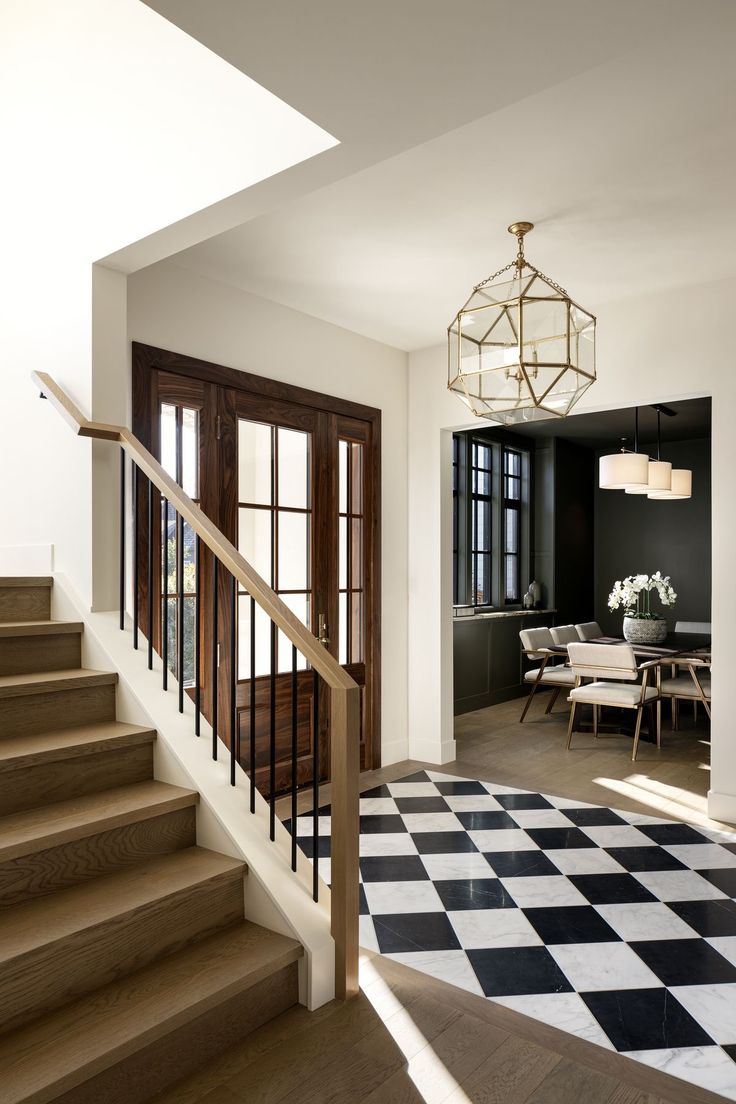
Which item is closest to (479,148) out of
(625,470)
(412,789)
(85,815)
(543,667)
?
(85,815)

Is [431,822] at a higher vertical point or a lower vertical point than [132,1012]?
lower

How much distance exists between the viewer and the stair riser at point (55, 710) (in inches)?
96.8

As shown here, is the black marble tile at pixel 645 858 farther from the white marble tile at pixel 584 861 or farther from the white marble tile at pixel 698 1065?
the white marble tile at pixel 698 1065

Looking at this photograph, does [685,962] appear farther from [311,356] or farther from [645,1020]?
[311,356]

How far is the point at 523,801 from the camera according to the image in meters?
4.24

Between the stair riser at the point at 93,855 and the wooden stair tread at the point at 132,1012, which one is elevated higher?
the stair riser at the point at 93,855

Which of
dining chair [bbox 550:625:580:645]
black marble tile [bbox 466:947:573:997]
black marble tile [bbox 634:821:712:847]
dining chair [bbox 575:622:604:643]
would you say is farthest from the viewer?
dining chair [bbox 575:622:604:643]

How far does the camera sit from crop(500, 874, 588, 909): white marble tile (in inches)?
117

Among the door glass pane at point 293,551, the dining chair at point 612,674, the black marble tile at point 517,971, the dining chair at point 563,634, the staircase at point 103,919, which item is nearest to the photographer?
the staircase at point 103,919

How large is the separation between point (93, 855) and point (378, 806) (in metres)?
2.23

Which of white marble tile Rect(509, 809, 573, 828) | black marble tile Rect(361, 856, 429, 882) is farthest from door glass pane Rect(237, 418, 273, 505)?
white marble tile Rect(509, 809, 573, 828)

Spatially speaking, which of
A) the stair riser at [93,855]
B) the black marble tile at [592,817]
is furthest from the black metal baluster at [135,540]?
the black marble tile at [592,817]

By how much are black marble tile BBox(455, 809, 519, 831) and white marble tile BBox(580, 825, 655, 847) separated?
14.9 inches

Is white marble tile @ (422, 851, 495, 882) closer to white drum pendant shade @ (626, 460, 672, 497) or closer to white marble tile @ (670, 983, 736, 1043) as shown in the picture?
white marble tile @ (670, 983, 736, 1043)
